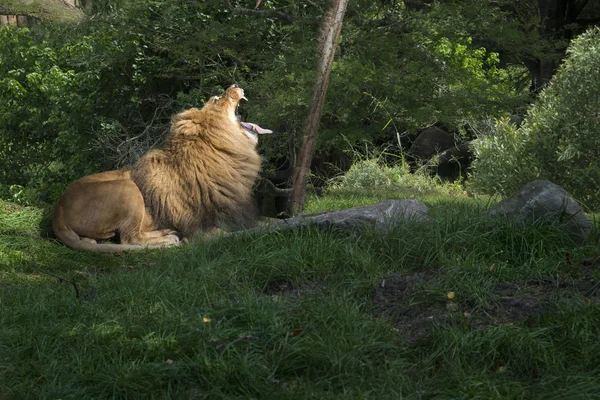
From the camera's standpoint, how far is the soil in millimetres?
4480

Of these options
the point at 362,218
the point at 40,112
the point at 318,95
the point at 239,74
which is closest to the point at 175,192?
the point at 318,95

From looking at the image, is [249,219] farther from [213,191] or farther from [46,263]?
[46,263]

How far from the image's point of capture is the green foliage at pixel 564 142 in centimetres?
902

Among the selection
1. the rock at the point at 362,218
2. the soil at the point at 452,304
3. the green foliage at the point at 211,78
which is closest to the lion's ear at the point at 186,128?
the green foliage at the point at 211,78

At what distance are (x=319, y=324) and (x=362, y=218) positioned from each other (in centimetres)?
175

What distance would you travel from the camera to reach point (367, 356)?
4109mm

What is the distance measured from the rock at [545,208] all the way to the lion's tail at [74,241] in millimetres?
3466

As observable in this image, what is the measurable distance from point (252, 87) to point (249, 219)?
3804 mm

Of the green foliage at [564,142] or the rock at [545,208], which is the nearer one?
the rock at [545,208]

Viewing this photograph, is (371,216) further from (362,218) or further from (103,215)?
(103,215)

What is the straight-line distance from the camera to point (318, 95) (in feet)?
28.5

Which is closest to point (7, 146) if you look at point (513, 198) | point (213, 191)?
point (213, 191)

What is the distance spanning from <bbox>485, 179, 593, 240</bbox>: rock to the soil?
646 millimetres

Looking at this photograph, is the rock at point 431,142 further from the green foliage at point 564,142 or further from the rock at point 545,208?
the rock at point 545,208
